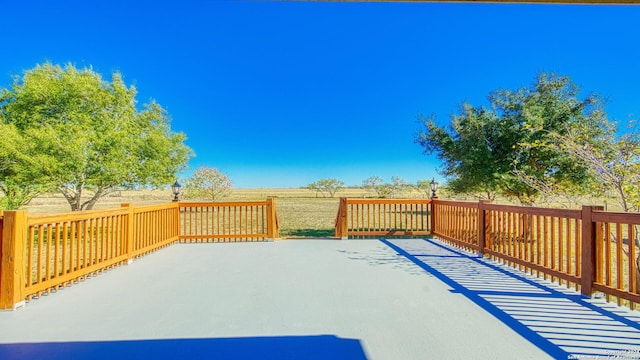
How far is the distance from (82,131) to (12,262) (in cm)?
663

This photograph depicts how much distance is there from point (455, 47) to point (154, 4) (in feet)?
31.2

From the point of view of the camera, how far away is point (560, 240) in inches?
121

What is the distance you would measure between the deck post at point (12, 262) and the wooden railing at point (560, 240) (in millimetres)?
4918

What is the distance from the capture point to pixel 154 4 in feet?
26.4

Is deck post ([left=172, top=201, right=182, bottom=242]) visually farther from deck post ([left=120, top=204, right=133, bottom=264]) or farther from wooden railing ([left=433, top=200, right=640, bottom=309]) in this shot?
wooden railing ([left=433, top=200, right=640, bottom=309])

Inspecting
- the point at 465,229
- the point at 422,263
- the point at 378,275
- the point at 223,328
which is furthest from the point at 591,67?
the point at 223,328

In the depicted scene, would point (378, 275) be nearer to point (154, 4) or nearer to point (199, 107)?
point (154, 4)

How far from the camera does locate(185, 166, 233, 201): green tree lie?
23.7 m

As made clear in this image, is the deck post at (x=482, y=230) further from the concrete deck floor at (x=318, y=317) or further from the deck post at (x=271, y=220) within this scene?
the deck post at (x=271, y=220)

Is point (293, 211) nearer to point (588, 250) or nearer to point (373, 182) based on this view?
point (588, 250)

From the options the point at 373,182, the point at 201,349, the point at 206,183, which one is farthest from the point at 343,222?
the point at 373,182

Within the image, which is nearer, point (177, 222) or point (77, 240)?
point (77, 240)

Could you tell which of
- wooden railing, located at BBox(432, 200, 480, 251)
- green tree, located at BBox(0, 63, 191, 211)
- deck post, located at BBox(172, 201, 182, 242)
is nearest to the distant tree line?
Answer: wooden railing, located at BBox(432, 200, 480, 251)

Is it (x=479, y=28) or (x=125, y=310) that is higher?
(x=479, y=28)
